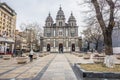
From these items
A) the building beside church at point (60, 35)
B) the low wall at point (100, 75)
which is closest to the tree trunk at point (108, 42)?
the low wall at point (100, 75)

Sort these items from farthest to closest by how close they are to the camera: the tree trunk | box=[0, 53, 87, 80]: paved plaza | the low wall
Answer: the tree trunk < box=[0, 53, 87, 80]: paved plaza < the low wall

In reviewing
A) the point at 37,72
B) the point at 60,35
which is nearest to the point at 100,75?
the point at 37,72

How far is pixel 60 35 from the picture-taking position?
10381 centimetres

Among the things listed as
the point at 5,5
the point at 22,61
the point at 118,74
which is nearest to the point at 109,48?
the point at 118,74

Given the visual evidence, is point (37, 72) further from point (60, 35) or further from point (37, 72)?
point (60, 35)

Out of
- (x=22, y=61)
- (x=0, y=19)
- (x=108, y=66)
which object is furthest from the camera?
(x=0, y=19)

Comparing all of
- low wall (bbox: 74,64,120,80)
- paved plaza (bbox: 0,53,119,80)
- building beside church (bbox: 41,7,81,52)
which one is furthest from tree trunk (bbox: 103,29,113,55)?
building beside church (bbox: 41,7,81,52)

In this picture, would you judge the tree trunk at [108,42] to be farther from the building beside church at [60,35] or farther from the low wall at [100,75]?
the building beside church at [60,35]

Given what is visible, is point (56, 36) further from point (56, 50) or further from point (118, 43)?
point (118, 43)

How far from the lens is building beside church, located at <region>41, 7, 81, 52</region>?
101 m

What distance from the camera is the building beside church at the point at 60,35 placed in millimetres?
100688

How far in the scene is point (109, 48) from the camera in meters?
17.5

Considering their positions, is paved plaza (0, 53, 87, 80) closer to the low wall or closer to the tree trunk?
the low wall

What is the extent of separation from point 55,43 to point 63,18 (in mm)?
11431
